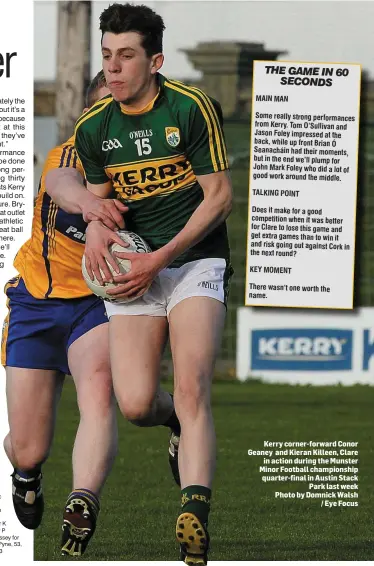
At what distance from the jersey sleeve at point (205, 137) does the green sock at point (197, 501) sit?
4.58 ft

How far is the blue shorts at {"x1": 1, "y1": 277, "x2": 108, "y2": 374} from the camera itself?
778cm

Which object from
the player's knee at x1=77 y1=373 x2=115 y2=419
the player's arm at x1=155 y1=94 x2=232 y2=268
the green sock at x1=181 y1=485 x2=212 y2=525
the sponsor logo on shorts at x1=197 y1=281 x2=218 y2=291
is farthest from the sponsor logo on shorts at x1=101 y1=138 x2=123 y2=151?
the green sock at x1=181 y1=485 x2=212 y2=525

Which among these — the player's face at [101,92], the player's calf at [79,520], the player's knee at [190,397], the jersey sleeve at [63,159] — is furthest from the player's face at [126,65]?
the player's calf at [79,520]

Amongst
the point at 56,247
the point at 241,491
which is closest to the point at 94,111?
the point at 56,247

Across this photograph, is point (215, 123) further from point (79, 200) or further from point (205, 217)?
point (79, 200)

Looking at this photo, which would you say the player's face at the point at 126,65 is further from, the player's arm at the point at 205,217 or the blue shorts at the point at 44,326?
the blue shorts at the point at 44,326

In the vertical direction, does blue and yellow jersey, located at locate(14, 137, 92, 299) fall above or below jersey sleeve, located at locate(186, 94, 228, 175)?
below

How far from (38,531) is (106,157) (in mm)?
2337

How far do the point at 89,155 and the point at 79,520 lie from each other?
1692 millimetres

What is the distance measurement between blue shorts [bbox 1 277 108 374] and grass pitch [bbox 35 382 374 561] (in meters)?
1.00

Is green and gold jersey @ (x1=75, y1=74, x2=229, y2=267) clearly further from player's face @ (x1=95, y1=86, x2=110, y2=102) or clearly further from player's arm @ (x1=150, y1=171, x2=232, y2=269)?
player's face @ (x1=95, y1=86, x2=110, y2=102)

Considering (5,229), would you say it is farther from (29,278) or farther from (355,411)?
(355,411)

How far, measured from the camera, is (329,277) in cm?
884

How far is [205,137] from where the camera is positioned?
7.07 meters
